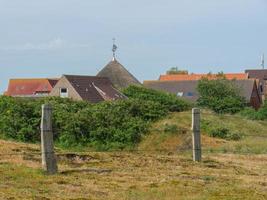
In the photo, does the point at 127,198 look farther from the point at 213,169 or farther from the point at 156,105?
the point at 156,105

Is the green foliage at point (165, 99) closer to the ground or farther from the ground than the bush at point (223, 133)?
farther from the ground

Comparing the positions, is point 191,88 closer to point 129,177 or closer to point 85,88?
point 85,88

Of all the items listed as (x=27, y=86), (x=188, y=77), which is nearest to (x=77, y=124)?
(x=27, y=86)

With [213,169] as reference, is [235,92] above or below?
above

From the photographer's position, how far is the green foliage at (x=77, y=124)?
26016 mm

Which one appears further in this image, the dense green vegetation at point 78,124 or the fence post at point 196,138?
the dense green vegetation at point 78,124

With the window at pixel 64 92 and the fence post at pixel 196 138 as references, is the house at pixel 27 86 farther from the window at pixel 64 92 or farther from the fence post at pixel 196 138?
the fence post at pixel 196 138

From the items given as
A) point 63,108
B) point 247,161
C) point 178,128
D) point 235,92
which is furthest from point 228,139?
point 235,92

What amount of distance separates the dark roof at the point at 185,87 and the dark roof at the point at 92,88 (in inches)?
806

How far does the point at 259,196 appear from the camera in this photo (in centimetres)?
1021

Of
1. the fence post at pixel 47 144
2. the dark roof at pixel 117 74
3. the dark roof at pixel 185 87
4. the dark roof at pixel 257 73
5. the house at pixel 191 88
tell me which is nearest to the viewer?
the fence post at pixel 47 144

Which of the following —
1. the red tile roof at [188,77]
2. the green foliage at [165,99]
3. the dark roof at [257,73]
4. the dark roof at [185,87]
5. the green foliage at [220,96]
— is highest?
the dark roof at [257,73]

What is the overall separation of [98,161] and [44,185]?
12.1ft

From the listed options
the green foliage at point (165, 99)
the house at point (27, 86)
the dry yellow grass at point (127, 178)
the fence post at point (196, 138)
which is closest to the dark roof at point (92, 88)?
the green foliage at point (165, 99)
